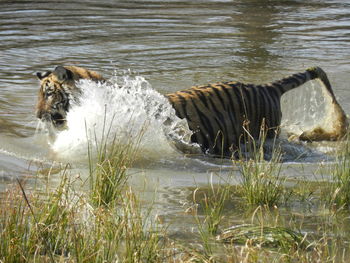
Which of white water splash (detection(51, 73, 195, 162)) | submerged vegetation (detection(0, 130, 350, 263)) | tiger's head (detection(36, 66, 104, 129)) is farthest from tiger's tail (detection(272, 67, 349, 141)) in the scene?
submerged vegetation (detection(0, 130, 350, 263))

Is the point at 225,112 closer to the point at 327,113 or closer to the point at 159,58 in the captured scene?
the point at 327,113

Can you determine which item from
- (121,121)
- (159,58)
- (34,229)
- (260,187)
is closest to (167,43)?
(159,58)

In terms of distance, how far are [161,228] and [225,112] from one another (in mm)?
2750

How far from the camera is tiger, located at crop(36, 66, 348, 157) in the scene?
6137 millimetres

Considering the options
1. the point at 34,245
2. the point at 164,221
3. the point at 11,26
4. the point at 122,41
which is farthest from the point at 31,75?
the point at 34,245

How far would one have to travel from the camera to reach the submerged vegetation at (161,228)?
3.41 meters

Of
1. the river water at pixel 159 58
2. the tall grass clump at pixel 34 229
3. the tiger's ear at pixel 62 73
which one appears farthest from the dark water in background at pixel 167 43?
the tall grass clump at pixel 34 229

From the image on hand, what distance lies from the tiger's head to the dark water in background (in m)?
0.32

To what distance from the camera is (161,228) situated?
3.90 metres

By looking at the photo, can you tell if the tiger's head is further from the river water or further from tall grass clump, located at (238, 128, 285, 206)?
tall grass clump, located at (238, 128, 285, 206)

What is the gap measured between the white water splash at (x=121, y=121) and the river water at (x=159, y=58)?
11 millimetres

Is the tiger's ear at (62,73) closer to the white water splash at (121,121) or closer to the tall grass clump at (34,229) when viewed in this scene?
the white water splash at (121,121)

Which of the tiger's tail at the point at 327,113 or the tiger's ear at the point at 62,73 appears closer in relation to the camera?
the tiger's ear at the point at 62,73

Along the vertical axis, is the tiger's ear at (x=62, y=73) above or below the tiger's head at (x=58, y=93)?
above
